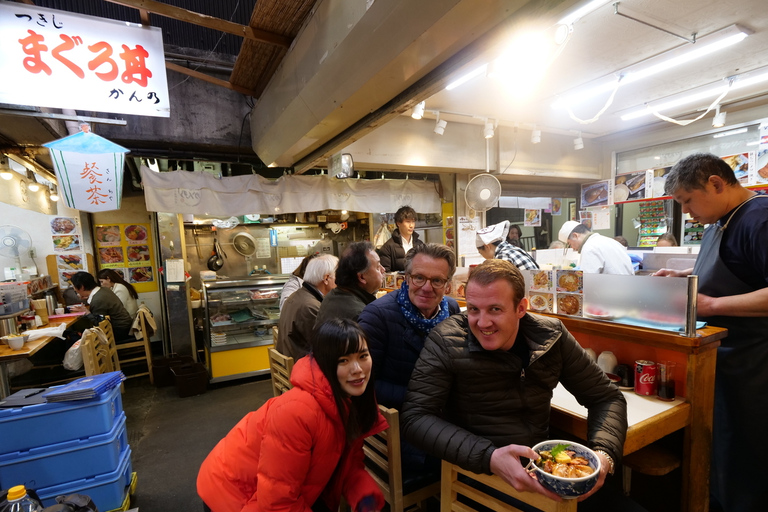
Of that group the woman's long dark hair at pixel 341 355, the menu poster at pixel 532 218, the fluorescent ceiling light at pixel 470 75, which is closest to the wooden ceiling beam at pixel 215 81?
the fluorescent ceiling light at pixel 470 75

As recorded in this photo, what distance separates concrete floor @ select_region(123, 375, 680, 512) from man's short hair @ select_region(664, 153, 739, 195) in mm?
1717

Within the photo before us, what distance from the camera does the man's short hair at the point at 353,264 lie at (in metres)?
2.39

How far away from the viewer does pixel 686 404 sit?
1.88 meters

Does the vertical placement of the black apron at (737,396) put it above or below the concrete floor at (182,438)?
above

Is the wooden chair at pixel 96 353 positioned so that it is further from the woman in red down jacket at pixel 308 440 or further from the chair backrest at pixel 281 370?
the woman in red down jacket at pixel 308 440

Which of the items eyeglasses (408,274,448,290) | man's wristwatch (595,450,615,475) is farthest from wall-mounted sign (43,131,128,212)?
man's wristwatch (595,450,615,475)

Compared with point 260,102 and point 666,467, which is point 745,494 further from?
point 260,102

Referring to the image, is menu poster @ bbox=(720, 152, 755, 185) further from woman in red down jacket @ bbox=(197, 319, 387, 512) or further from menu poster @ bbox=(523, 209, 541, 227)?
woman in red down jacket @ bbox=(197, 319, 387, 512)

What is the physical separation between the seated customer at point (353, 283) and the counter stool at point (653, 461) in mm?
1788

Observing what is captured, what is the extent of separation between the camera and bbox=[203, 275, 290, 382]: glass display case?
17.3 ft

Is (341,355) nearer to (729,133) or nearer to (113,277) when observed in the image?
(113,277)

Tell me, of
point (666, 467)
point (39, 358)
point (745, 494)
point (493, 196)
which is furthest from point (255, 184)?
point (745, 494)

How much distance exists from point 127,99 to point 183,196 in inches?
64.7

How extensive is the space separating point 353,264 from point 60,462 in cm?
241
